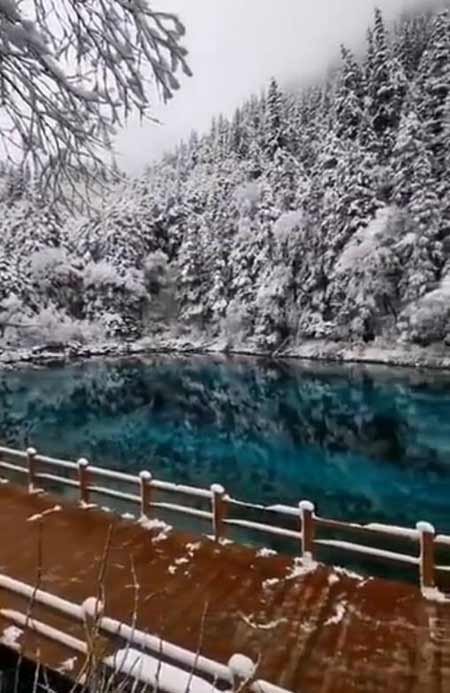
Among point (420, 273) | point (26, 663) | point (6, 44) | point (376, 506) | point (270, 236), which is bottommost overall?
point (376, 506)

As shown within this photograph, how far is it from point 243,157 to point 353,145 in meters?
21.9

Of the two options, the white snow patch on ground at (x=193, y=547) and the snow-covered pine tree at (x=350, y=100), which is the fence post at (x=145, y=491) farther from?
the snow-covered pine tree at (x=350, y=100)

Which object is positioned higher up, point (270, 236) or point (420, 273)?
point (270, 236)

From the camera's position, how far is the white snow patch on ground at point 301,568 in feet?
21.5

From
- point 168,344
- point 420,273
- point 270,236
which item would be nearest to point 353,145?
point 270,236

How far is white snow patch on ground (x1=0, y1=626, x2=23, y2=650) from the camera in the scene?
506 cm

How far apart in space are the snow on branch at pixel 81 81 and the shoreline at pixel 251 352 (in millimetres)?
28419

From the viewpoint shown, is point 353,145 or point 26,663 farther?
point 353,145

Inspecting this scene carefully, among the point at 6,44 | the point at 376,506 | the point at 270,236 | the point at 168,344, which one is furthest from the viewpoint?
the point at 168,344

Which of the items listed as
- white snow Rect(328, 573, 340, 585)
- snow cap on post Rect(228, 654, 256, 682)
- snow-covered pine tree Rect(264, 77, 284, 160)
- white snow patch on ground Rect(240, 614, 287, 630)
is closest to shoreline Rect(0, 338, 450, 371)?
snow-covered pine tree Rect(264, 77, 284, 160)

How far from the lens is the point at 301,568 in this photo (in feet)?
22.0

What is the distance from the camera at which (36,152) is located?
346 centimetres

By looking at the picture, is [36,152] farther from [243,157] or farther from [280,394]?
[243,157]

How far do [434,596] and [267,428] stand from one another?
610 inches
